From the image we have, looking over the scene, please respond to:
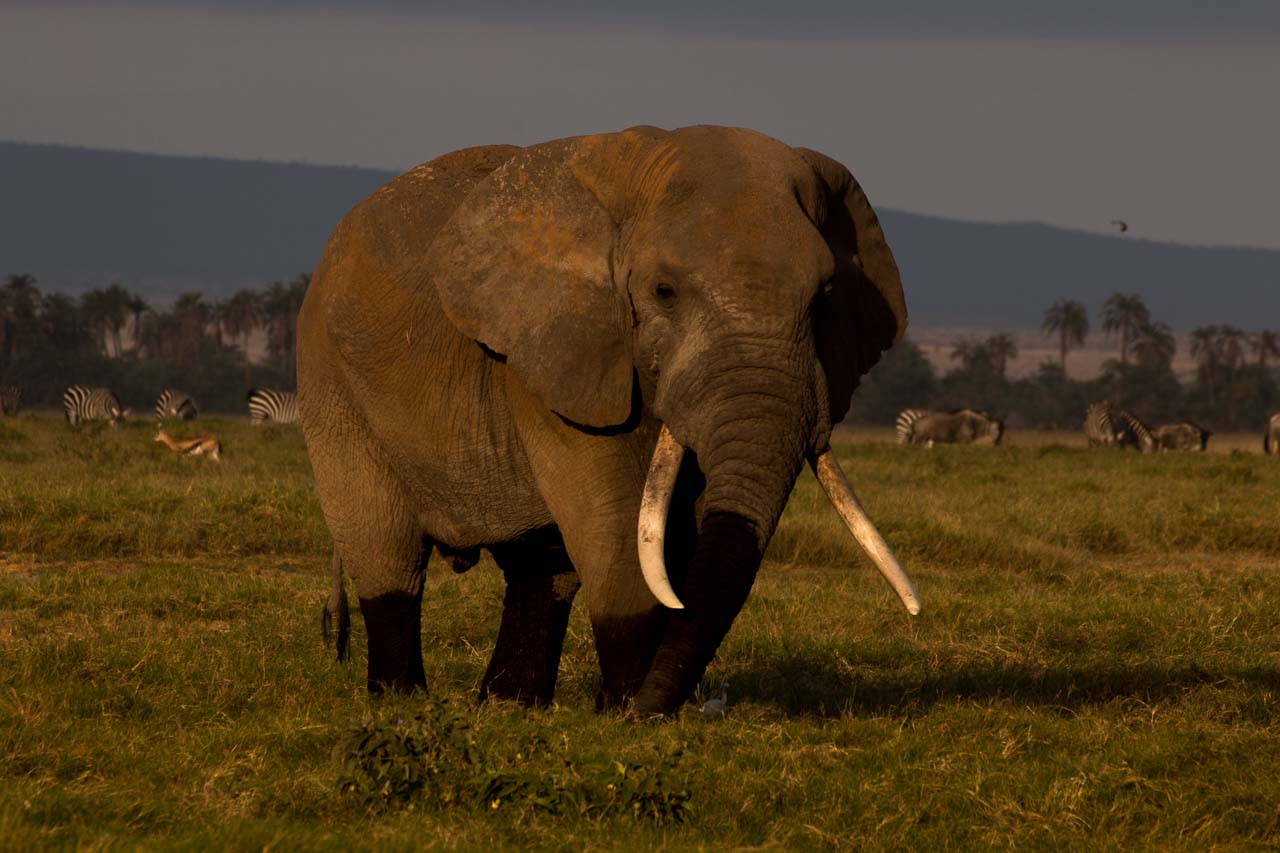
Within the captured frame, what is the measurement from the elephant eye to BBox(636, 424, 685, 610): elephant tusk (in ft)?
1.42

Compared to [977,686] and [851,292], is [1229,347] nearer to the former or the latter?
[977,686]

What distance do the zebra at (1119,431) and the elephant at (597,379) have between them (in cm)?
3950

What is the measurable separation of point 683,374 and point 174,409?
154 ft

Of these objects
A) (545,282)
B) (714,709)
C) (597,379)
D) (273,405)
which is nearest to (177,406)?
(273,405)

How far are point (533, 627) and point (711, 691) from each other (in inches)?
37.0

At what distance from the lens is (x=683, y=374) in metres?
6.28

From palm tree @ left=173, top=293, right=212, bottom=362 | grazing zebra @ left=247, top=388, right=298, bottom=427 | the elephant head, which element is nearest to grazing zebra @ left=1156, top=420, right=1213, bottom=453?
grazing zebra @ left=247, top=388, right=298, bottom=427

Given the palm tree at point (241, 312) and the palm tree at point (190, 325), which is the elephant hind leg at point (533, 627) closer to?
the palm tree at point (241, 312)

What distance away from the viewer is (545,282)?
684 cm

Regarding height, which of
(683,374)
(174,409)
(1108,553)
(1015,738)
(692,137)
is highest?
(692,137)

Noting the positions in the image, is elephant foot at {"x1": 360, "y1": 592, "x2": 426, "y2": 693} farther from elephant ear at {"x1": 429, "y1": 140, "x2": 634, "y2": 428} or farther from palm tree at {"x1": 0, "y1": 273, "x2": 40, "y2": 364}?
palm tree at {"x1": 0, "y1": 273, "x2": 40, "y2": 364}

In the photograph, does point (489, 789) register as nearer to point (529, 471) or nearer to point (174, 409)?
point (529, 471)

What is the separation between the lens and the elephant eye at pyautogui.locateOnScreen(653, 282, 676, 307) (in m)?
6.38

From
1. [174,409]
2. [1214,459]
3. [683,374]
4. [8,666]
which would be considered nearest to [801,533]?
[8,666]
